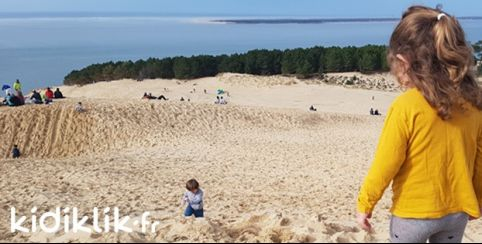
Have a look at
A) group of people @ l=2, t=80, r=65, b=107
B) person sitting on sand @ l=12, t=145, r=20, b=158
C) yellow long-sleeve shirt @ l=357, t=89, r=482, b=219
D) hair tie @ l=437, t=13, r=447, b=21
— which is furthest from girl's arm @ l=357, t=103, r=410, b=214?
group of people @ l=2, t=80, r=65, b=107

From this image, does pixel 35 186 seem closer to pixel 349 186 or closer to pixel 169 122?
pixel 349 186

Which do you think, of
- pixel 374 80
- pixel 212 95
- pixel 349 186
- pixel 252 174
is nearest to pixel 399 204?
pixel 349 186

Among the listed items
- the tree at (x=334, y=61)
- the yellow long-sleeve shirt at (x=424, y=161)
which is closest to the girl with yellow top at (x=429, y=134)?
the yellow long-sleeve shirt at (x=424, y=161)

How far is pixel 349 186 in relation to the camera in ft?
38.2

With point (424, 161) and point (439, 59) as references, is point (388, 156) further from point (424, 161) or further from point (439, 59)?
point (439, 59)

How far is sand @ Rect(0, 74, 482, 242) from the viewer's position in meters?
4.94

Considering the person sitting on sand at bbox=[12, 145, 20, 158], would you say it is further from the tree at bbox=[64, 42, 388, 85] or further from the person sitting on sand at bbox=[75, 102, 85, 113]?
the tree at bbox=[64, 42, 388, 85]

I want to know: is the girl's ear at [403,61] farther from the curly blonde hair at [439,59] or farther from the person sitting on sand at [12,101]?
the person sitting on sand at [12,101]

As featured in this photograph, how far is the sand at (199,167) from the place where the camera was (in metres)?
4.94

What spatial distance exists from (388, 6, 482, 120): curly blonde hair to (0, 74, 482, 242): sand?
177 centimetres

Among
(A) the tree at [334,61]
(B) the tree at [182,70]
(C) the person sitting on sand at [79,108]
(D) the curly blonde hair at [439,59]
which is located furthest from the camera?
(A) the tree at [334,61]

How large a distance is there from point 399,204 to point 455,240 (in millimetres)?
423

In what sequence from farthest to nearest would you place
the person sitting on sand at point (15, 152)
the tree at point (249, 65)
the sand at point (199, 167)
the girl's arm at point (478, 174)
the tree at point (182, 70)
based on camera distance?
the tree at point (249, 65), the tree at point (182, 70), the person sitting on sand at point (15, 152), the sand at point (199, 167), the girl's arm at point (478, 174)

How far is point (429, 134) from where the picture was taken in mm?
2820
